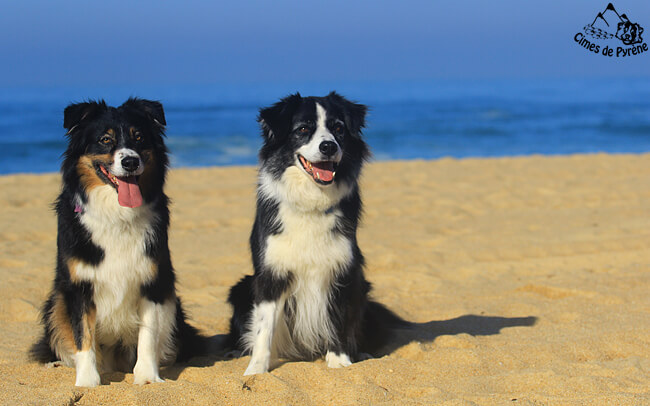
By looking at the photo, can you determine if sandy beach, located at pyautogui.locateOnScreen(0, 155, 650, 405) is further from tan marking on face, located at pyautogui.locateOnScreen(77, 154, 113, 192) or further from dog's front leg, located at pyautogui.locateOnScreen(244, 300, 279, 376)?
tan marking on face, located at pyautogui.locateOnScreen(77, 154, 113, 192)

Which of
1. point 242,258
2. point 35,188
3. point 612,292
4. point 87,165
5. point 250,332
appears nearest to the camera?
point 87,165

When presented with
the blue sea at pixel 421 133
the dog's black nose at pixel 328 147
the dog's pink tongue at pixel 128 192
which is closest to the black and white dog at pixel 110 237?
the dog's pink tongue at pixel 128 192

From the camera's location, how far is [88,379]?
3.72 metres

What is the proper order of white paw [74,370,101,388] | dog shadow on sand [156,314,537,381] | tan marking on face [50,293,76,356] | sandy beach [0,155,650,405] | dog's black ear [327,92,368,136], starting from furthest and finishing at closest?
dog shadow on sand [156,314,537,381], dog's black ear [327,92,368,136], tan marking on face [50,293,76,356], white paw [74,370,101,388], sandy beach [0,155,650,405]

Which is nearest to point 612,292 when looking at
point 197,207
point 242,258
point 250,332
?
point 250,332

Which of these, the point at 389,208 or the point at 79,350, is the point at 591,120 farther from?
the point at 79,350

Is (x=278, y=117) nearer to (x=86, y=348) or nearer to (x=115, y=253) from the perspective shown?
(x=115, y=253)

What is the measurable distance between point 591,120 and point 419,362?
95.2 feet

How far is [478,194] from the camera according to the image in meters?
10.5

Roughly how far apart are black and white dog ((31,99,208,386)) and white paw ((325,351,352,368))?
109cm

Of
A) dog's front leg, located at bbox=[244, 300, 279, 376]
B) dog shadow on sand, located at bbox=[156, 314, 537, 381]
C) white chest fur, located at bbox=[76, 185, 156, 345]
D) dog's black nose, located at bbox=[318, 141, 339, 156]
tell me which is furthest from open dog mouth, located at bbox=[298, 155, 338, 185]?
dog shadow on sand, located at bbox=[156, 314, 537, 381]

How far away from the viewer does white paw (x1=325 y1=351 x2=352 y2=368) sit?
430cm

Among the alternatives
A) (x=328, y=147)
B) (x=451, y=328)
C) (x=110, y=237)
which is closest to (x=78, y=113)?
(x=110, y=237)

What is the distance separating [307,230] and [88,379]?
4.98ft
